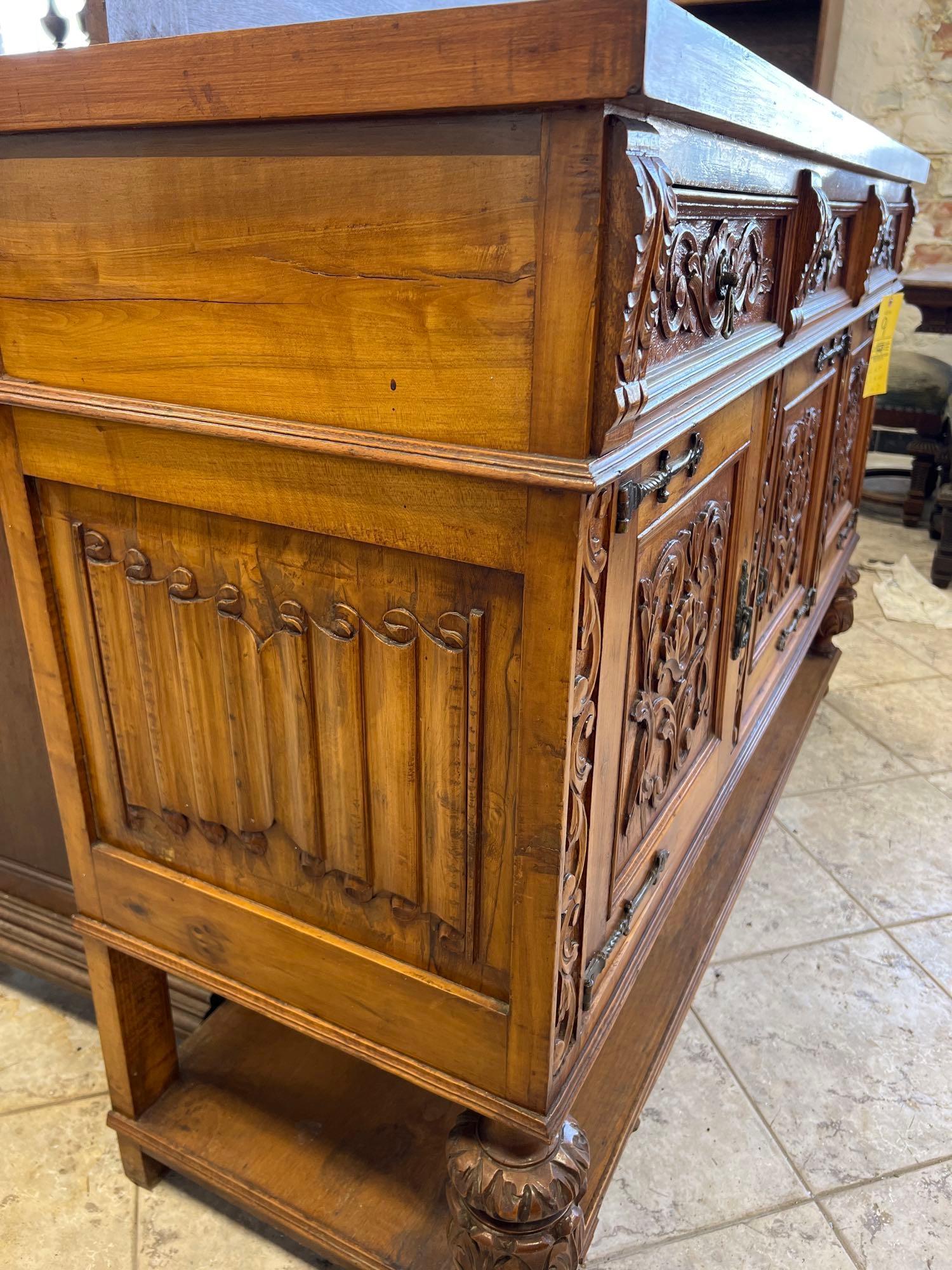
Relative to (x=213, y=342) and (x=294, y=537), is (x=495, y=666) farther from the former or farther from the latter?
(x=213, y=342)

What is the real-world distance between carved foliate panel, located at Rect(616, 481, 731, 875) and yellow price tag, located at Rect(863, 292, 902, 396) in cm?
110

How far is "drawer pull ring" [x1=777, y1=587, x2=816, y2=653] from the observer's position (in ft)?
5.55

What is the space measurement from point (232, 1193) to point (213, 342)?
0.97 metres

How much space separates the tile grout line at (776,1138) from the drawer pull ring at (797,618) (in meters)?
0.63

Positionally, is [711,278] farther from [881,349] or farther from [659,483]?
[881,349]

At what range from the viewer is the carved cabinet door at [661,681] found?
2.71 ft

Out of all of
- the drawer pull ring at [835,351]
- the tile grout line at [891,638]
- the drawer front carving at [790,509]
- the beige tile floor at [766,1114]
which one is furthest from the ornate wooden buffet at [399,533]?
the tile grout line at [891,638]

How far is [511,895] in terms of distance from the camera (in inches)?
31.5

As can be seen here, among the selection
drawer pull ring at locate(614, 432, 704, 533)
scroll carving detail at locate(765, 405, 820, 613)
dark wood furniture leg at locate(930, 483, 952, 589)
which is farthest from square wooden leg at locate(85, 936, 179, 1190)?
dark wood furniture leg at locate(930, 483, 952, 589)

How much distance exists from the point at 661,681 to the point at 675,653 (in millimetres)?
41

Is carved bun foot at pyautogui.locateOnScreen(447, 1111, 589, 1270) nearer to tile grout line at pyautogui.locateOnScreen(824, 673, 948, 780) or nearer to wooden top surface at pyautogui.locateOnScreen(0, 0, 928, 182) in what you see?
wooden top surface at pyautogui.locateOnScreen(0, 0, 928, 182)

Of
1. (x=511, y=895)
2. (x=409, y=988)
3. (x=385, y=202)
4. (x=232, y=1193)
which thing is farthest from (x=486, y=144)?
(x=232, y=1193)

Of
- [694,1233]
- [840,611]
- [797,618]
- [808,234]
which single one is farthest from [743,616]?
[840,611]

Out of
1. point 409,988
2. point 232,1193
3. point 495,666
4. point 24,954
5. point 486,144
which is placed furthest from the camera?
point 24,954
